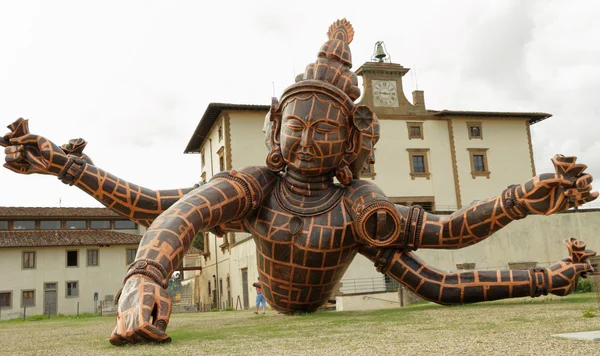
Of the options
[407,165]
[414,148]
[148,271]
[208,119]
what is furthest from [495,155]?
[148,271]

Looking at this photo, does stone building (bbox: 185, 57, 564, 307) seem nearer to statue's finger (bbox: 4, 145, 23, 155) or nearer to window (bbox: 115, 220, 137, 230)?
window (bbox: 115, 220, 137, 230)

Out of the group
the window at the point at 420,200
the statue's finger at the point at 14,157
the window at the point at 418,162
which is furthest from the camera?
the window at the point at 418,162

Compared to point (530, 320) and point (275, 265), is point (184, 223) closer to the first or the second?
point (275, 265)

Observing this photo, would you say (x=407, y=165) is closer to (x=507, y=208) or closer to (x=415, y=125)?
(x=415, y=125)

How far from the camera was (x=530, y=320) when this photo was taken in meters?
3.53

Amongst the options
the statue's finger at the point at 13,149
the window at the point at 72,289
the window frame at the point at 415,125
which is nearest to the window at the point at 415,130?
the window frame at the point at 415,125

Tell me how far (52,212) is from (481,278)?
101ft

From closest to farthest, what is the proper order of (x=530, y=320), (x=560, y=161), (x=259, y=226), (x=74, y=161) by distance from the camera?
(x=530, y=320) → (x=560, y=161) → (x=259, y=226) → (x=74, y=161)

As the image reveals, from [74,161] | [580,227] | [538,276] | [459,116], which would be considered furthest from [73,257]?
[538,276]

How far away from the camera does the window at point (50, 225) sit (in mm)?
31234

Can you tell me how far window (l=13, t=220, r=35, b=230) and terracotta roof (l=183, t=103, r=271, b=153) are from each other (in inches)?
361

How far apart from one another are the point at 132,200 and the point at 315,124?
5.71 feet

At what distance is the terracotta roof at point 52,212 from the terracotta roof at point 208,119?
5651 mm

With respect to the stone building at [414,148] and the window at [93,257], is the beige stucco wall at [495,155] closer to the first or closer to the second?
the stone building at [414,148]
